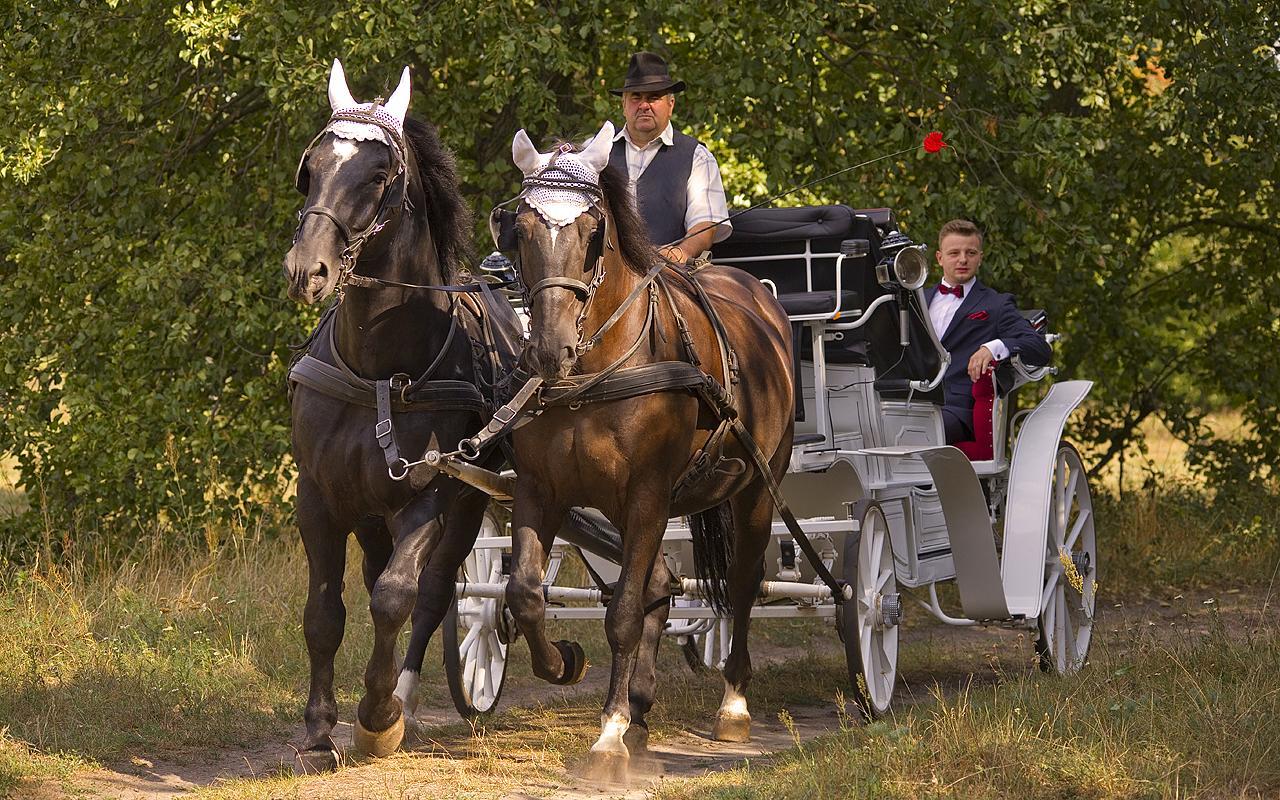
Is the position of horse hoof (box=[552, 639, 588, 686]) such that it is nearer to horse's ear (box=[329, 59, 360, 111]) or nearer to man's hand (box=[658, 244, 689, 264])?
man's hand (box=[658, 244, 689, 264])

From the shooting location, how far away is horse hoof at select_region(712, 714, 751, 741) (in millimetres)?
6000

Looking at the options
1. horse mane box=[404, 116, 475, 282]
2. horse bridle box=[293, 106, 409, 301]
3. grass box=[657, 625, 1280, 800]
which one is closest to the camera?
grass box=[657, 625, 1280, 800]

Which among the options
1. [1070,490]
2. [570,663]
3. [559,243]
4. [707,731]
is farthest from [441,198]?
[1070,490]

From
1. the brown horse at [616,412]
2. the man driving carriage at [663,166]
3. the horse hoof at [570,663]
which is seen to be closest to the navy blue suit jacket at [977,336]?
the man driving carriage at [663,166]

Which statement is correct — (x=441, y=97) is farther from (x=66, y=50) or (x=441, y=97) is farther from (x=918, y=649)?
(x=918, y=649)

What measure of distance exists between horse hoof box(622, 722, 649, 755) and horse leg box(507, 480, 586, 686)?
481 mm

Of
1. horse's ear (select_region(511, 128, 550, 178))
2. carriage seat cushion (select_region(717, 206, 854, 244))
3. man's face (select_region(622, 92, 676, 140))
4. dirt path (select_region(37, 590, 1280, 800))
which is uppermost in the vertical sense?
man's face (select_region(622, 92, 676, 140))

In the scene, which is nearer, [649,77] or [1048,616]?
[649,77]

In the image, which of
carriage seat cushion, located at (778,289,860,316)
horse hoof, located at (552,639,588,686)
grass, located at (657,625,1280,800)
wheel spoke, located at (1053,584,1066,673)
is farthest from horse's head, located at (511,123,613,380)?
wheel spoke, located at (1053,584,1066,673)

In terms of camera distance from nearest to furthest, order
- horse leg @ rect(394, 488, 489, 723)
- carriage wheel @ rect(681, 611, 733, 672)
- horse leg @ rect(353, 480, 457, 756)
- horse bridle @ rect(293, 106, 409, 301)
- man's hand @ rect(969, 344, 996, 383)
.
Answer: horse bridle @ rect(293, 106, 409, 301) → horse leg @ rect(353, 480, 457, 756) → horse leg @ rect(394, 488, 489, 723) → man's hand @ rect(969, 344, 996, 383) → carriage wheel @ rect(681, 611, 733, 672)

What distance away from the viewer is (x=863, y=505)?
639cm

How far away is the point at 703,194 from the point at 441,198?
1427 mm

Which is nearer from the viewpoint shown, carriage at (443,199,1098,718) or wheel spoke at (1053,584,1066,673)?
carriage at (443,199,1098,718)

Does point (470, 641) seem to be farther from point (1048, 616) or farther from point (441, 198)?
point (1048, 616)
